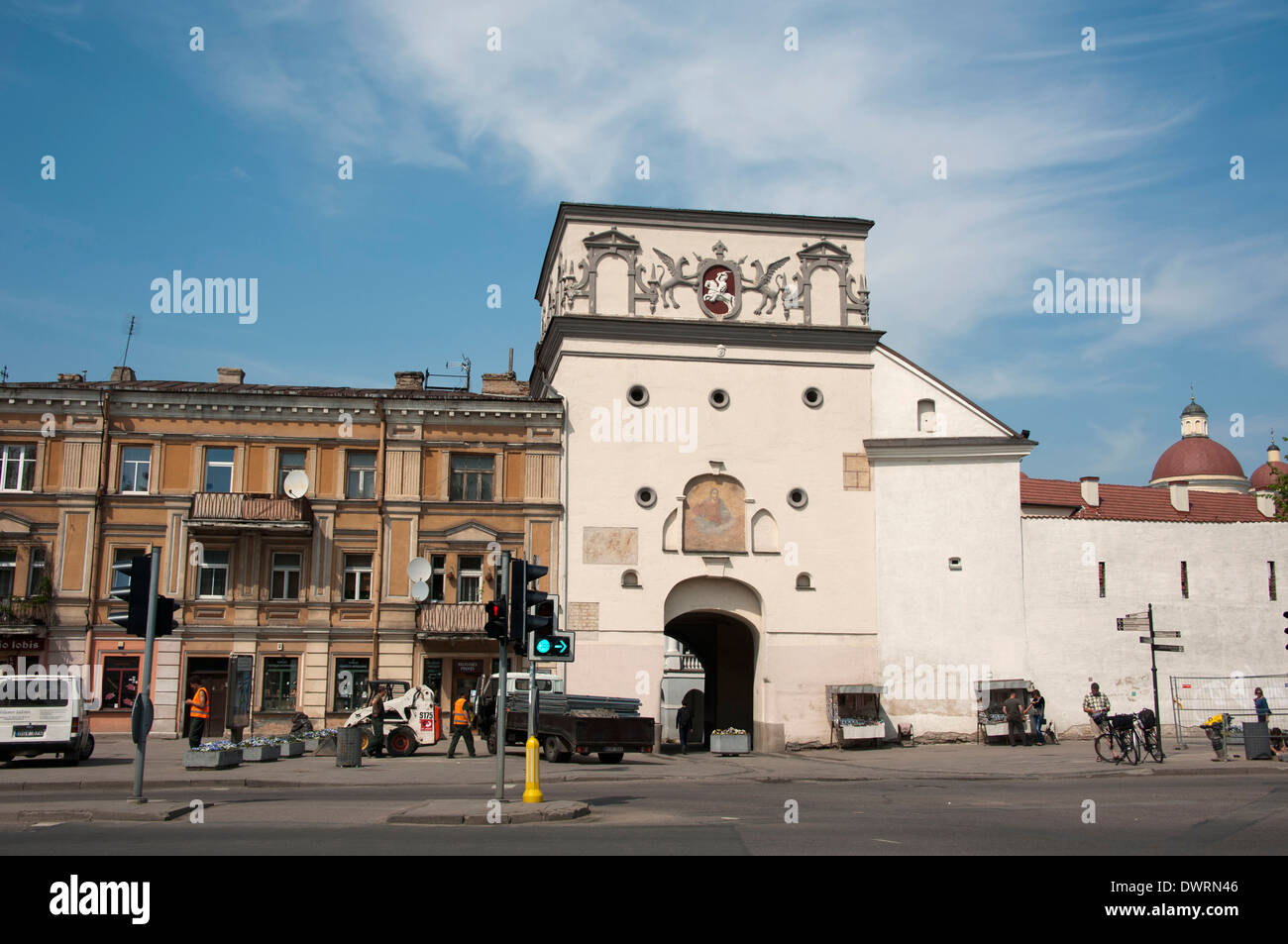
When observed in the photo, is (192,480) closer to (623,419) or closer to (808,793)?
(623,419)

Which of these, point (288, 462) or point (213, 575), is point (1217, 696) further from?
point (213, 575)

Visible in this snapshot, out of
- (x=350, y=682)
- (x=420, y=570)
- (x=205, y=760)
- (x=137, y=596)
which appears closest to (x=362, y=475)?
(x=420, y=570)

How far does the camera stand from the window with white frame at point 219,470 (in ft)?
120

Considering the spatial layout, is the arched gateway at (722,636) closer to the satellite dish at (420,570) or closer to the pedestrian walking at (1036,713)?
the satellite dish at (420,570)

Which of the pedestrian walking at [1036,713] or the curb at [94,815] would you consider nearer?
the curb at [94,815]

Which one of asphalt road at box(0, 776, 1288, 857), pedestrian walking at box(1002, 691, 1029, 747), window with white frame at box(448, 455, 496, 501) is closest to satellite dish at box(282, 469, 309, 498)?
window with white frame at box(448, 455, 496, 501)

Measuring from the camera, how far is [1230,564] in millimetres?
37531

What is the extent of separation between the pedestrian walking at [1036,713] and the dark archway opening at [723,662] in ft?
29.6

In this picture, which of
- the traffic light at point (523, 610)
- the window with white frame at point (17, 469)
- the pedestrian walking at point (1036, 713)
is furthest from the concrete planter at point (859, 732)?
the window with white frame at point (17, 469)

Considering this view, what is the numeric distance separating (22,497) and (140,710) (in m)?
22.3

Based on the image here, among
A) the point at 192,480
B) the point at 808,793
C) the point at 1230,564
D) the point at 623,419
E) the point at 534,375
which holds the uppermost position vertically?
the point at 534,375
